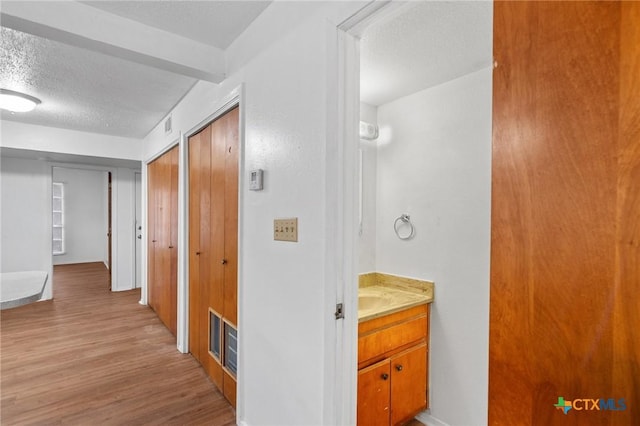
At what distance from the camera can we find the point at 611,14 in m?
0.54

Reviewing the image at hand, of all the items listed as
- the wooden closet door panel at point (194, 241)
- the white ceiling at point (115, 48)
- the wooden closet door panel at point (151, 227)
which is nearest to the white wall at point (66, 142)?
the wooden closet door panel at point (151, 227)

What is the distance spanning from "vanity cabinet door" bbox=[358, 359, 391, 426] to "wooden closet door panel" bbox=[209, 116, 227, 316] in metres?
1.17

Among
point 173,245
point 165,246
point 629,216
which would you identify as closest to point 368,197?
point 629,216

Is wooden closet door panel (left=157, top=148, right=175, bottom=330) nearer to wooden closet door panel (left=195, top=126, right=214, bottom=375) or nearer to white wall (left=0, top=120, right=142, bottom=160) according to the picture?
wooden closet door panel (left=195, top=126, right=214, bottom=375)

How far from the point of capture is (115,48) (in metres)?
1.75

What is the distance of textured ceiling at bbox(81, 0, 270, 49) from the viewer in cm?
166

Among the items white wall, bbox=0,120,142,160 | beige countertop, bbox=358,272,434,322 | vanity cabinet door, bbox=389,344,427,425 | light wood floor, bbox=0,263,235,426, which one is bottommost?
light wood floor, bbox=0,263,235,426

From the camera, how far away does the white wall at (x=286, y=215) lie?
131 cm

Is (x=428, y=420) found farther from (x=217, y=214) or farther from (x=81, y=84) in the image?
(x=81, y=84)

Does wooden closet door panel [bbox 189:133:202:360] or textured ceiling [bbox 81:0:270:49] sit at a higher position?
textured ceiling [bbox 81:0:270:49]

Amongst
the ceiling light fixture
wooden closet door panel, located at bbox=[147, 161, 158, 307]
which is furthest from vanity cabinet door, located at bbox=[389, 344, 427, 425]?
the ceiling light fixture

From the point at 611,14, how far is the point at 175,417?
2712mm

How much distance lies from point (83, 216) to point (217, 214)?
7.80 meters

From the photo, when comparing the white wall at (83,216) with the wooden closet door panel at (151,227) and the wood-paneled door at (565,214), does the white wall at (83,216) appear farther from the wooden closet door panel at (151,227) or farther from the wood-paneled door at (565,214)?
the wood-paneled door at (565,214)
